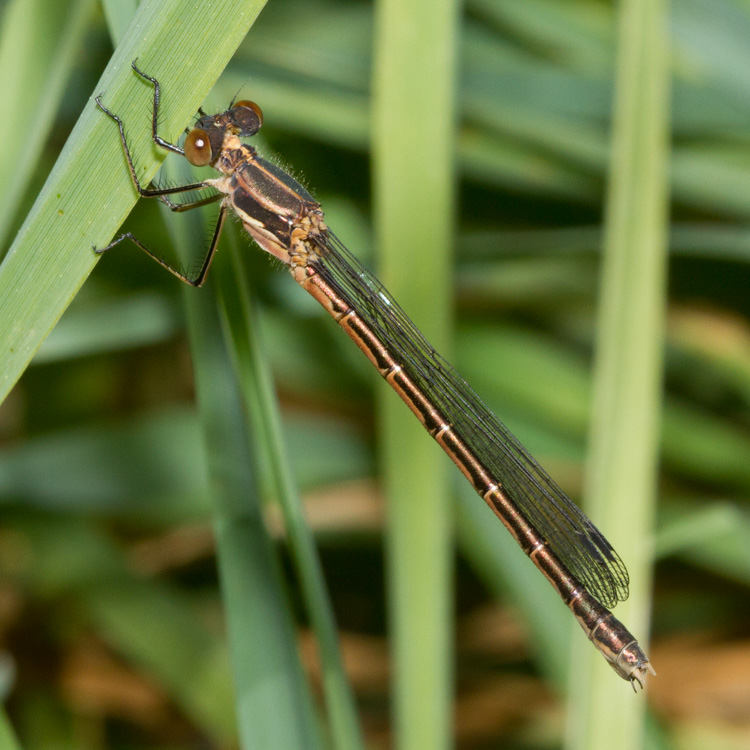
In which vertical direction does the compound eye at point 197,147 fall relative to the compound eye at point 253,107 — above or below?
below

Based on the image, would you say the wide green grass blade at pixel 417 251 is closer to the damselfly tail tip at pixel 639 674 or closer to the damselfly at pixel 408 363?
the damselfly at pixel 408 363

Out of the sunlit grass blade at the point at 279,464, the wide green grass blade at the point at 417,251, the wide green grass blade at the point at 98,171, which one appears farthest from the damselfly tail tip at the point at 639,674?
the wide green grass blade at the point at 98,171

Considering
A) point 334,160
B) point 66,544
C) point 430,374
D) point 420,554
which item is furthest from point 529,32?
point 66,544

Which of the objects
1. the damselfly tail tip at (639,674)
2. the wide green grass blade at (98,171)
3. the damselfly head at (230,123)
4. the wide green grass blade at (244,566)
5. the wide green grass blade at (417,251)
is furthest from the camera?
the damselfly head at (230,123)

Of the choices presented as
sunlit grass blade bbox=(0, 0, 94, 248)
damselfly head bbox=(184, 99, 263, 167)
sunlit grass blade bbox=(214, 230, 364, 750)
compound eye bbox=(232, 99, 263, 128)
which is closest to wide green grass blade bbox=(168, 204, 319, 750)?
sunlit grass blade bbox=(214, 230, 364, 750)

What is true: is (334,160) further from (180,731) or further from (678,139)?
(180,731)

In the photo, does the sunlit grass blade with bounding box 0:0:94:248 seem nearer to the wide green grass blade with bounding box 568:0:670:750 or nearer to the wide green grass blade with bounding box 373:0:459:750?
the wide green grass blade with bounding box 373:0:459:750
